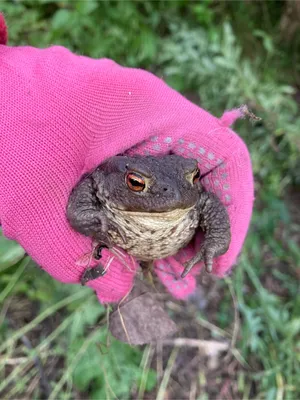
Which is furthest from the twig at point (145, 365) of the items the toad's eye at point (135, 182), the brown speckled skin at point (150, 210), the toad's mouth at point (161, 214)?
the toad's eye at point (135, 182)

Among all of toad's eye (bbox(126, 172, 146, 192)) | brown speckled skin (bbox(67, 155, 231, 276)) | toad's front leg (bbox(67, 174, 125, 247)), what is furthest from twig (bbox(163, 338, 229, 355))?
toad's eye (bbox(126, 172, 146, 192))

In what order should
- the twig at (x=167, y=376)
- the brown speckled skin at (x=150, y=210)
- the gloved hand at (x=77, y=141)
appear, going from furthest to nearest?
the twig at (x=167, y=376) → the gloved hand at (x=77, y=141) → the brown speckled skin at (x=150, y=210)

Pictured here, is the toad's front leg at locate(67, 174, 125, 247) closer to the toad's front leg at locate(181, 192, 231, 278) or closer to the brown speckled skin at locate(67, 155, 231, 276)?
the brown speckled skin at locate(67, 155, 231, 276)

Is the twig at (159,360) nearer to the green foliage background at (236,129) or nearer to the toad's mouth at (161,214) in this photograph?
the green foliage background at (236,129)

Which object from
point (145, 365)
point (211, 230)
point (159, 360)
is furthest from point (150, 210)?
point (159, 360)

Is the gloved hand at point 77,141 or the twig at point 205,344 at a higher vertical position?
the gloved hand at point 77,141

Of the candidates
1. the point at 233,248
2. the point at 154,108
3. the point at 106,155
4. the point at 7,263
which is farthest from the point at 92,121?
the point at 7,263

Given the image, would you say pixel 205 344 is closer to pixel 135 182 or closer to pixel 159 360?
pixel 159 360
